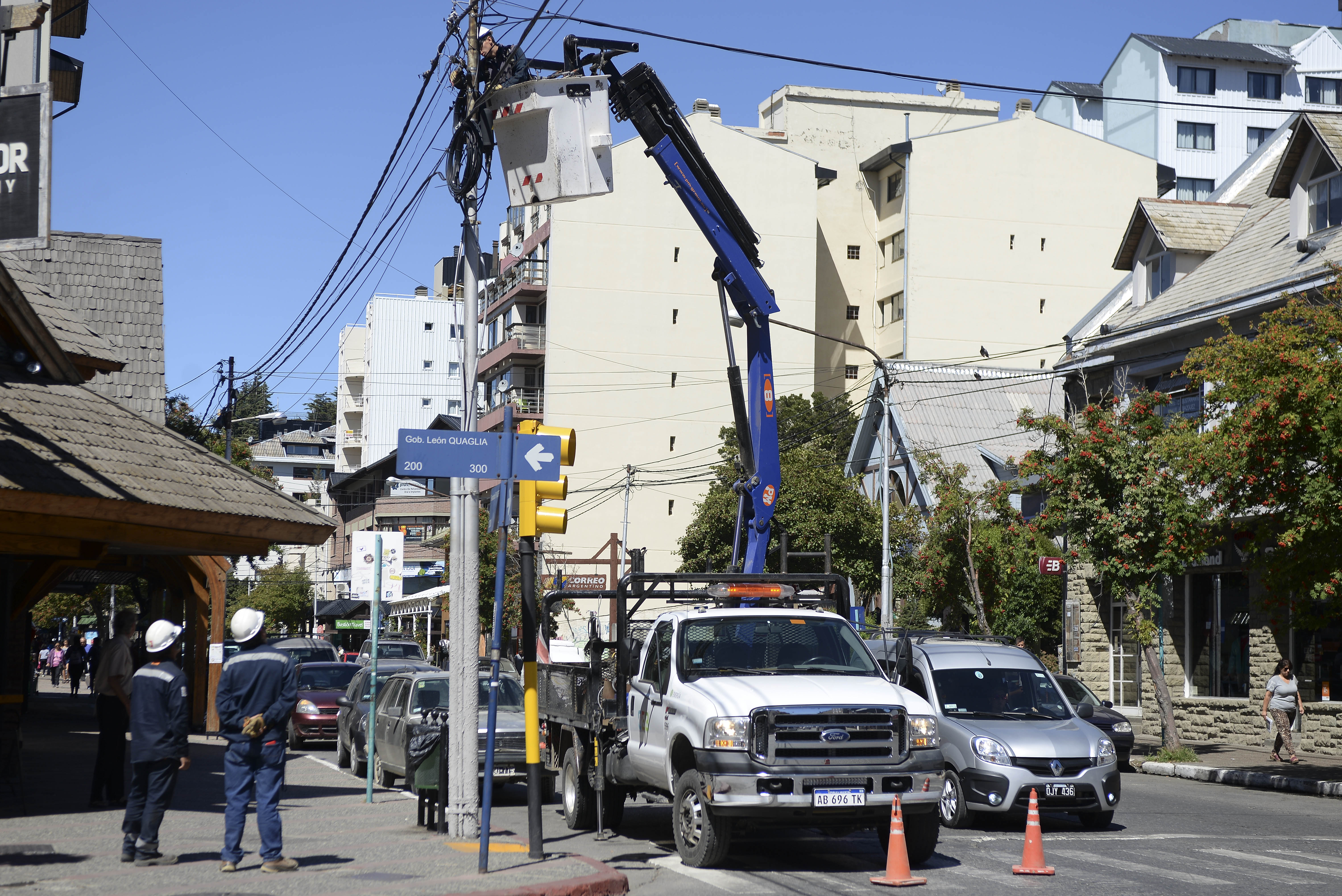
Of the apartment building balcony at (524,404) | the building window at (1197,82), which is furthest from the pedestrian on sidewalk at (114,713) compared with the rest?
the building window at (1197,82)

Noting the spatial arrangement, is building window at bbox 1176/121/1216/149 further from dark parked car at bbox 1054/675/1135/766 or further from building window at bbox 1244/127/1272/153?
dark parked car at bbox 1054/675/1135/766

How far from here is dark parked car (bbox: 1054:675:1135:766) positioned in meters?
23.0

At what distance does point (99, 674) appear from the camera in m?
15.9

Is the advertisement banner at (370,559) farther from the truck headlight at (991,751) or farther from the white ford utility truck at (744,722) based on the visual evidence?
the truck headlight at (991,751)

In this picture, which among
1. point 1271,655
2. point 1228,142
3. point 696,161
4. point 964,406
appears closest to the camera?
point 696,161

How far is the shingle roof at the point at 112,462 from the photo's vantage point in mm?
13859

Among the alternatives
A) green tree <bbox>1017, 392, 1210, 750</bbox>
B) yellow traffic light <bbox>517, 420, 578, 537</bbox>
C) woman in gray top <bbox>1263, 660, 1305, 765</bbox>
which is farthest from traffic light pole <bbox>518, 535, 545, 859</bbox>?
woman in gray top <bbox>1263, 660, 1305, 765</bbox>

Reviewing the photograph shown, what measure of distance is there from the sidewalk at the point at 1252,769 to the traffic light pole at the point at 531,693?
1327 centimetres

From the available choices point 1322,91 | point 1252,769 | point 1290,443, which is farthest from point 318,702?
point 1322,91

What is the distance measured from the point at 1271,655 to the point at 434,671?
53.3 feet

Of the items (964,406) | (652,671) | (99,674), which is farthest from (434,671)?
(964,406)

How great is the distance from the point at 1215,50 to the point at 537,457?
268ft

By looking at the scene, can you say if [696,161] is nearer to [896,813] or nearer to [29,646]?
[896,813]

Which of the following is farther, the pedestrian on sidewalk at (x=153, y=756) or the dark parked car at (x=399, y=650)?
the dark parked car at (x=399, y=650)
